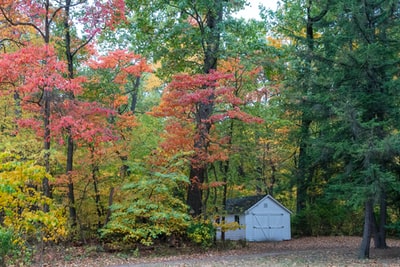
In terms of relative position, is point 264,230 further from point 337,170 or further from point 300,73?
point 300,73

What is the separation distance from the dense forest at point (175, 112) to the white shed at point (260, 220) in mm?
1886

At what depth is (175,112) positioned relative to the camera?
14219 millimetres

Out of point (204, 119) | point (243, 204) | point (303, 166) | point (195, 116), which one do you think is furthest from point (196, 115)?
point (243, 204)

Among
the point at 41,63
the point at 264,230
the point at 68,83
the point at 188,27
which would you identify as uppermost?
the point at 188,27

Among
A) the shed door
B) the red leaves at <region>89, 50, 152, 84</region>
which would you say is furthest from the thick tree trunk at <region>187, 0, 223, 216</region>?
the shed door

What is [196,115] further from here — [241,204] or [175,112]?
[241,204]

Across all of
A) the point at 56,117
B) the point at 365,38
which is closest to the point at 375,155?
the point at 365,38

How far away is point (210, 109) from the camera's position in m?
14.9

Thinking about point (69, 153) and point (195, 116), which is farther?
point (69, 153)

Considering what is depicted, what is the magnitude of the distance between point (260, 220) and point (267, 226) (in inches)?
19.0

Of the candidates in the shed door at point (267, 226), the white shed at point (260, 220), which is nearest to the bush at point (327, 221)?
the white shed at point (260, 220)

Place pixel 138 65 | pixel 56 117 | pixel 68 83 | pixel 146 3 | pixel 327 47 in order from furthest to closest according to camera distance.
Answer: pixel 138 65 → pixel 146 3 → pixel 327 47 → pixel 56 117 → pixel 68 83

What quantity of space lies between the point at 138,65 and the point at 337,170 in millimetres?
10485

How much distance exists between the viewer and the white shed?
19781 mm
